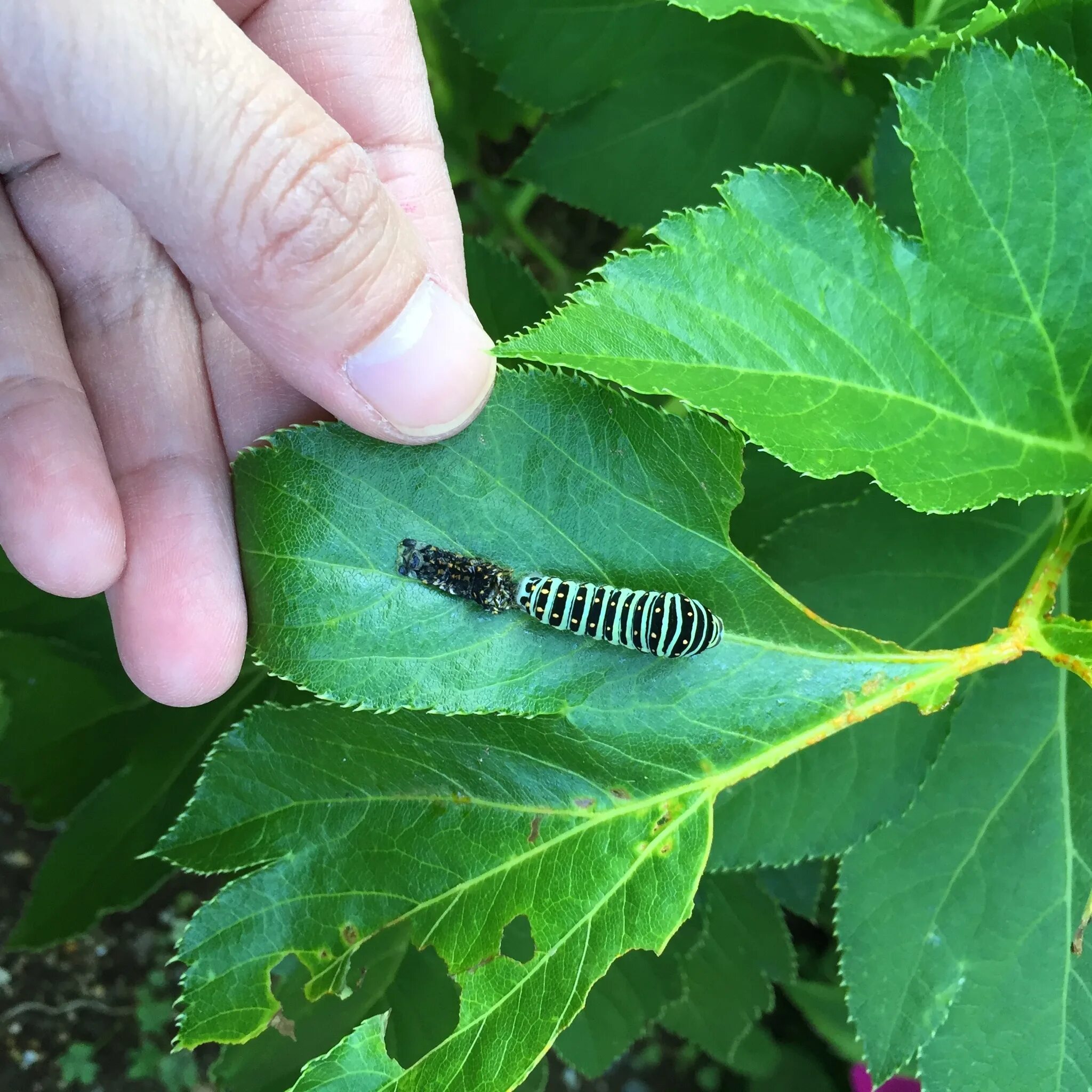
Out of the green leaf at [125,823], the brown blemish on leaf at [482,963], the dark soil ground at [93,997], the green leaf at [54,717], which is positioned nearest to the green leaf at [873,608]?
the brown blemish on leaf at [482,963]

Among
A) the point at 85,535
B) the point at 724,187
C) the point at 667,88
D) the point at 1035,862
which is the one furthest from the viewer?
the point at 667,88

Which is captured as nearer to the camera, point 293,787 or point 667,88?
point 293,787

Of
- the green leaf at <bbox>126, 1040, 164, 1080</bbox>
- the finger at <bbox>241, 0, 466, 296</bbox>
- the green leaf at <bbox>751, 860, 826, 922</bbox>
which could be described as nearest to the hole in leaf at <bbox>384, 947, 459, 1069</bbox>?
Result: the green leaf at <bbox>751, 860, 826, 922</bbox>

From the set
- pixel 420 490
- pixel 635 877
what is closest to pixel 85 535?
pixel 420 490

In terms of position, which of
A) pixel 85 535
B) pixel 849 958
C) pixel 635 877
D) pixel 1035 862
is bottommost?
pixel 849 958

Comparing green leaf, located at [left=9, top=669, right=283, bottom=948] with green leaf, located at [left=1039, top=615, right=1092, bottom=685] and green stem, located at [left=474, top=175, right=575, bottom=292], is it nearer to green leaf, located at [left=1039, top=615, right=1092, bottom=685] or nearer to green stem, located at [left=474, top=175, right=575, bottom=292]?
green stem, located at [left=474, top=175, right=575, bottom=292]

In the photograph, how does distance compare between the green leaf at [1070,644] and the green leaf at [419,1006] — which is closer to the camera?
the green leaf at [1070,644]

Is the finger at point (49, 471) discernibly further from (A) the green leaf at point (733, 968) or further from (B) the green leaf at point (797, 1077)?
(B) the green leaf at point (797, 1077)

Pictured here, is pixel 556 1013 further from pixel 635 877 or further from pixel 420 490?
pixel 420 490
